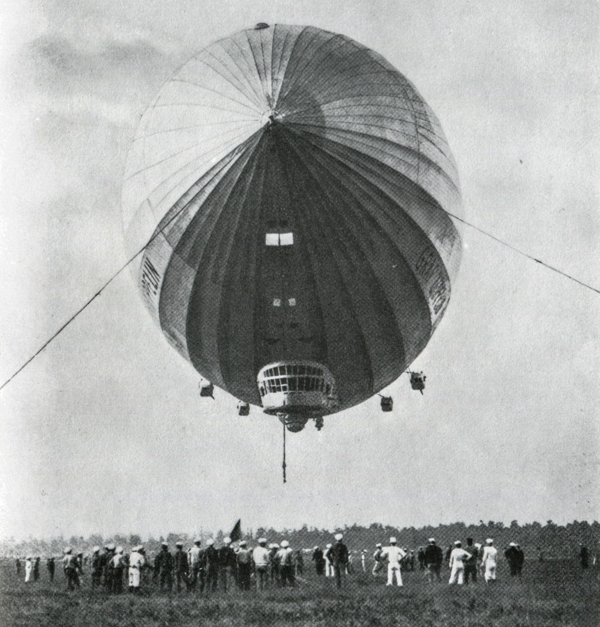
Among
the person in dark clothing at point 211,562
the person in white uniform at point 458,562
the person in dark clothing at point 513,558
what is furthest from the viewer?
the person in dark clothing at point 513,558

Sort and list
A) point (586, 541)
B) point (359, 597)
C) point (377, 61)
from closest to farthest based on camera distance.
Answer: point (359, 597)
point (377, 61)
point (586, 541)

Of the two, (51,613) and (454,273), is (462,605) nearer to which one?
(51,613)

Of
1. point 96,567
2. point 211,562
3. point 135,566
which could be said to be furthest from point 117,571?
point 211,562

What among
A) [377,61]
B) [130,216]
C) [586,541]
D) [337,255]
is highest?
[377,61]

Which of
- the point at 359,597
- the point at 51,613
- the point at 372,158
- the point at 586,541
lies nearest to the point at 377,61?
the point at 372,158

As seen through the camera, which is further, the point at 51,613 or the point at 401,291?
the point at 401,291

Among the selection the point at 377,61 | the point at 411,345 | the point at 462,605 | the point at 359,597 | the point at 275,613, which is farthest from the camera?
the point at 411,345

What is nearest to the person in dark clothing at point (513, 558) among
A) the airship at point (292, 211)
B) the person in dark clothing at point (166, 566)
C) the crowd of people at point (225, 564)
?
the crowd of people at point (225, 564)

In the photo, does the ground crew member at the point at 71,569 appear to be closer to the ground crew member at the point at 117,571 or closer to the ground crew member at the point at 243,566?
the ground crew member at the point at 117,571
